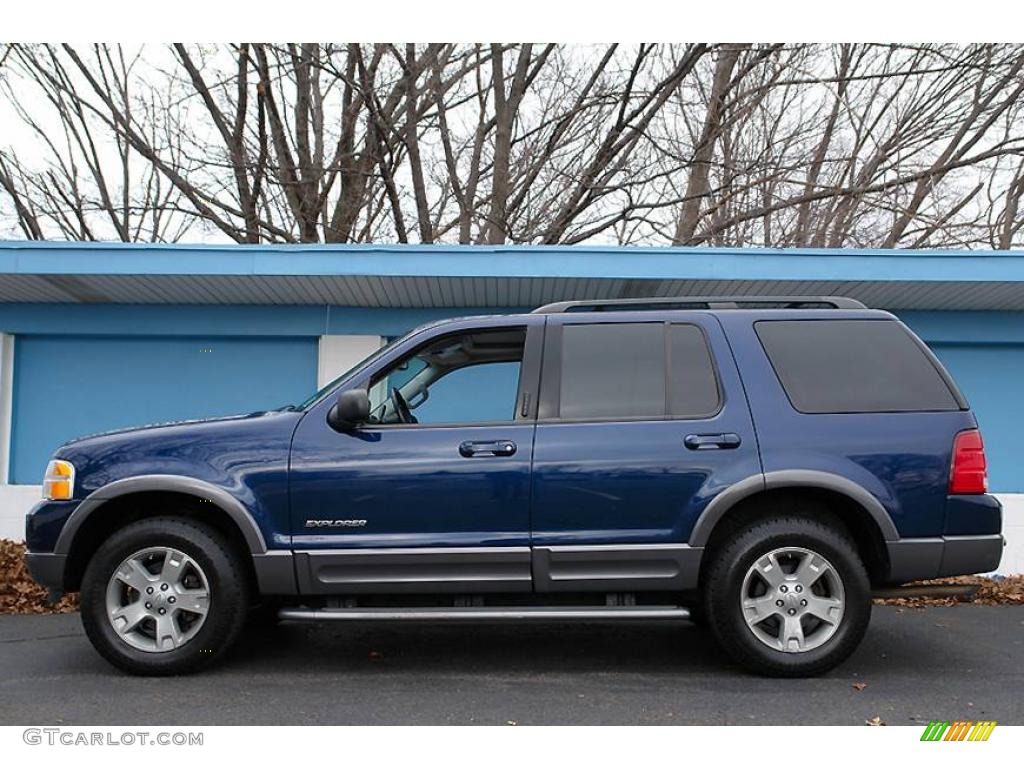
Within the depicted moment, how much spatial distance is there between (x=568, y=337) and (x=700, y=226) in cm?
1337

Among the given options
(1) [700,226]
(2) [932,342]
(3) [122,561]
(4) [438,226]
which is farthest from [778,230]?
(3) [122,561]

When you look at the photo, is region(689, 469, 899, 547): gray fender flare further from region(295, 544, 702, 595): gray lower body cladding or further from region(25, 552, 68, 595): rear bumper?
region(25, 552, 68, 595): rear bumper

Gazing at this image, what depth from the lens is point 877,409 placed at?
488cm

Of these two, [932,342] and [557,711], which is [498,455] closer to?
[557,711]

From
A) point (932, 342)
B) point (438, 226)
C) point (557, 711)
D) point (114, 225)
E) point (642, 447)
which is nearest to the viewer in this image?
point (557, 711)

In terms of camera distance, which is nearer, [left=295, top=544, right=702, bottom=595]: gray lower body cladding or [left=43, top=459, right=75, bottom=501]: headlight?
[left=295, top=544, right=702, bottom=595]: gray lower body cladding

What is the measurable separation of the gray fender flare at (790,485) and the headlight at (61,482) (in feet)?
11.4

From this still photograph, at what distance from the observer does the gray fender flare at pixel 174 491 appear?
478 centimetres

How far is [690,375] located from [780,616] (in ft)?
4.65

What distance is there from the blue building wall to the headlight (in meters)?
4.39

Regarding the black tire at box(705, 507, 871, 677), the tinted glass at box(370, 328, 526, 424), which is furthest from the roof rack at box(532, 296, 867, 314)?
the black tire at box(705, 507, 871, 677)

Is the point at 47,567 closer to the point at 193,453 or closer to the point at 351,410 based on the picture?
the point at 193,453

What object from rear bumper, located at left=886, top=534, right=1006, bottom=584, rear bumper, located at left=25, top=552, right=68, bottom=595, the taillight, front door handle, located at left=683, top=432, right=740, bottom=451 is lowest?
rear bumper, located at left=25, top=552, right=68, bottom=595

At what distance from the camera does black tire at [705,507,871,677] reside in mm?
4715
